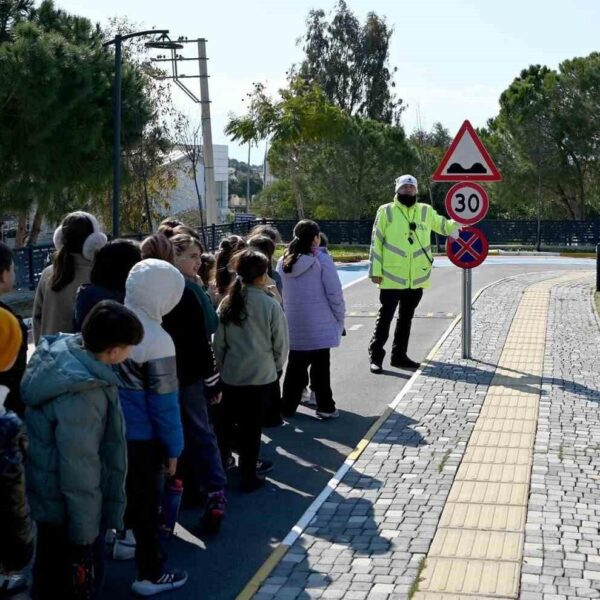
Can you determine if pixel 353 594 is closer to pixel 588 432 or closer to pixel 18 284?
pixel 588 432

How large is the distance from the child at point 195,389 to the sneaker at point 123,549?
511mm

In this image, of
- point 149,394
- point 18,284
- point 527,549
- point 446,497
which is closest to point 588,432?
point 446,497

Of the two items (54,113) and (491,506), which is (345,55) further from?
(491,506)

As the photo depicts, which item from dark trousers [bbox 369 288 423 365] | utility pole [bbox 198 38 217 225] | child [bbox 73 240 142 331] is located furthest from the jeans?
utility pole [bbox 198 38 217 225]

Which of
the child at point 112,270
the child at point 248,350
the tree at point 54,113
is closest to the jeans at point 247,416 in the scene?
the child at point 248,350

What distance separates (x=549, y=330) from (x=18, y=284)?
1203cm

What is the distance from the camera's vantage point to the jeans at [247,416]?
7359 millimetres

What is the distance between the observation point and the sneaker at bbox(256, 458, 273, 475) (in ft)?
25.1

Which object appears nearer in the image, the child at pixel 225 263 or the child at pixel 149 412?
the child at pixel 149 412

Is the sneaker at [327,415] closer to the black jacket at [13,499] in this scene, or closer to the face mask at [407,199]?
the face mask at [407,199]

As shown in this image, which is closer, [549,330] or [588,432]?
[588,432]

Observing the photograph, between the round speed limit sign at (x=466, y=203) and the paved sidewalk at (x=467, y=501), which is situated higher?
the round speed limit sign at (x=466, y=203)

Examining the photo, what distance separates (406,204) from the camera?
39.4 ft

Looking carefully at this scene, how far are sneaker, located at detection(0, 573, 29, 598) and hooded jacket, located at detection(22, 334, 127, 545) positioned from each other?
78cm
